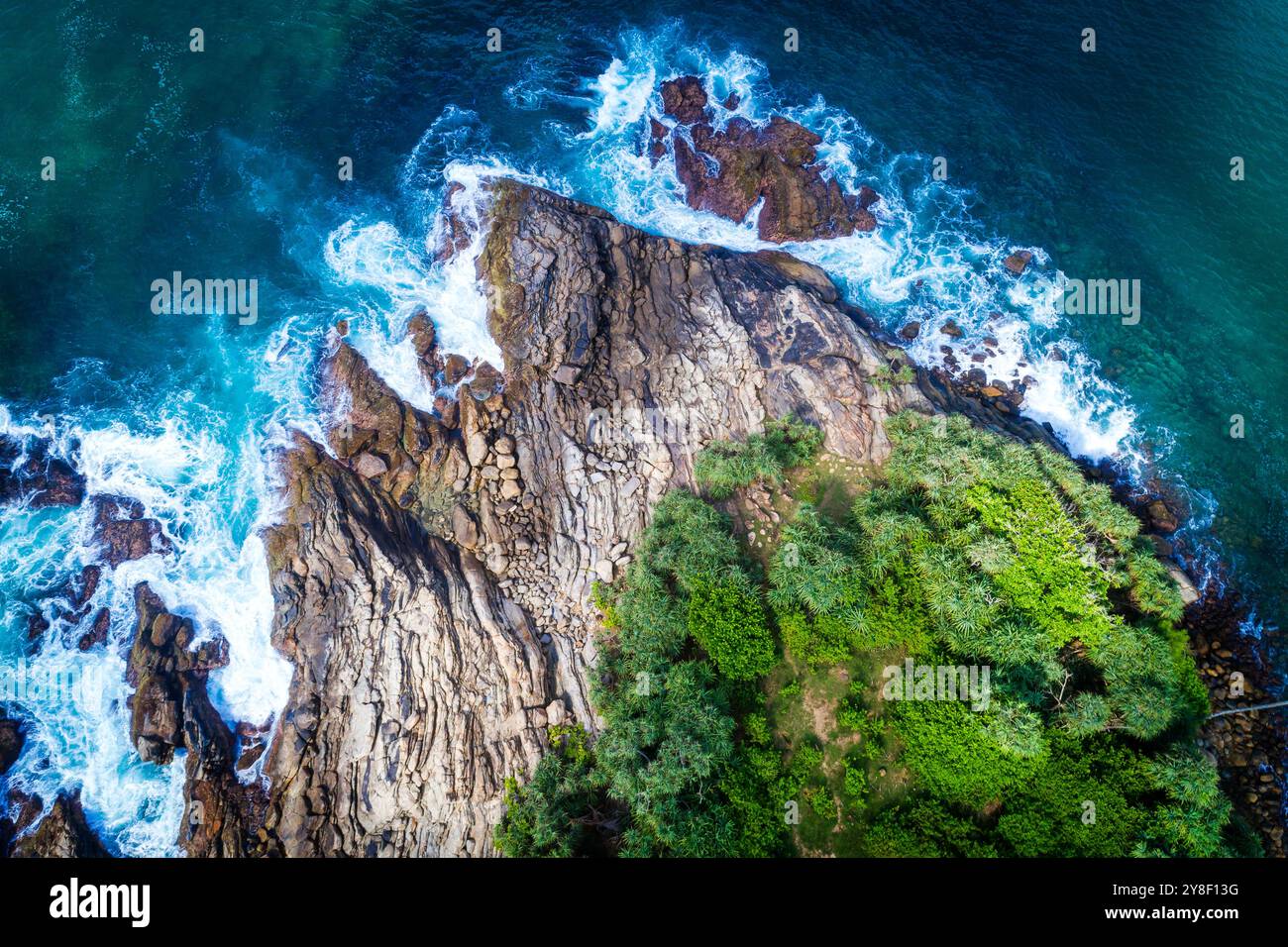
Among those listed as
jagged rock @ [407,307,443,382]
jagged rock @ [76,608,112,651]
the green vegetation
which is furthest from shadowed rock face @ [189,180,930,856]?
jagged rock @ [76,608,112,651]

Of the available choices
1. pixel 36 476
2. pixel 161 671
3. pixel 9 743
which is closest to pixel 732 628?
pixel 161 671

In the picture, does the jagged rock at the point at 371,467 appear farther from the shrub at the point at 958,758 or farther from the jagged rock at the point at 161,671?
the shrub at the point at 958,758

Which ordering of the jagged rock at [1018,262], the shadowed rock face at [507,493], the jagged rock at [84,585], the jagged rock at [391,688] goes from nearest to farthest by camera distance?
1. the jagged rock at [391,688]
2. the shadowed rock face at [507,493]
3. the jagged rock at [84,585]
4. the jagged rock at [1018,262]

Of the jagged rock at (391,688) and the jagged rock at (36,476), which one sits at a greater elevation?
the jagged rock at (36,476)

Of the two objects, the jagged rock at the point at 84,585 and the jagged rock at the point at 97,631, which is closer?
the jagged rock at the point at 97,631

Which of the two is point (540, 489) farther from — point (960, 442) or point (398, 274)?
point (960, 442)

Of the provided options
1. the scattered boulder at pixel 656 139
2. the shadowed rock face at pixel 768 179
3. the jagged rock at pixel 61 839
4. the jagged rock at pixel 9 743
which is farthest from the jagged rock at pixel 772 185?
the jagged rock at pixel 61 839
